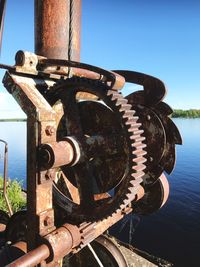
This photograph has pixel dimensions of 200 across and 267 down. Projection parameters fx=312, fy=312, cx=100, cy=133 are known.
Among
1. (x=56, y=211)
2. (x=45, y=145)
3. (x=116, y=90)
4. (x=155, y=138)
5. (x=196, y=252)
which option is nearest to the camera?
(x=45, y=145)

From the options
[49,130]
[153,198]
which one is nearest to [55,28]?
[49,130]

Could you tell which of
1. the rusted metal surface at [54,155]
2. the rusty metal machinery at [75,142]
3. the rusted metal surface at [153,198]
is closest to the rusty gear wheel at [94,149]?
the rusty metal machinery at [75,142]

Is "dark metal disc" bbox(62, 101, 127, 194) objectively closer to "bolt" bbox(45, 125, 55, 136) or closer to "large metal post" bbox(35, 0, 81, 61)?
"bolt" bbox(45, 125, 55, 136)

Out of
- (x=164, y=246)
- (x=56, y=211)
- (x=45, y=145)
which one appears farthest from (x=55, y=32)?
(x=164, y=246)

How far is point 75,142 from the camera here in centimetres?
237

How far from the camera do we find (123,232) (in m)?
15.8

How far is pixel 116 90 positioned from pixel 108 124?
0.39 m

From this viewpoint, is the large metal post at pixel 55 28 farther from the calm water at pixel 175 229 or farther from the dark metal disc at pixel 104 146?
the calm water at pixel 175 229

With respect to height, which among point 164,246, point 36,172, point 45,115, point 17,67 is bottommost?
point 164,246

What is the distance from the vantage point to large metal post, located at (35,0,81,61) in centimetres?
299

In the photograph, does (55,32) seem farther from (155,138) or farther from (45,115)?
(155,138)

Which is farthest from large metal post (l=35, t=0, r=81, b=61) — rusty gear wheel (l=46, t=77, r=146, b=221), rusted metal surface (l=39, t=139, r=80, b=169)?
rusted metal surface (l=39, t=139, r=80, b=169)

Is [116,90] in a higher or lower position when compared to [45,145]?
higher

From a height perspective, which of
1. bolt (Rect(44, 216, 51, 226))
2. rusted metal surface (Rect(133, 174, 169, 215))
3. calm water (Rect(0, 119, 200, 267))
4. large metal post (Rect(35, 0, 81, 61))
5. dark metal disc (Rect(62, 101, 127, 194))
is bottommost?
calm water (Rect(0, 119, 200, 267))
